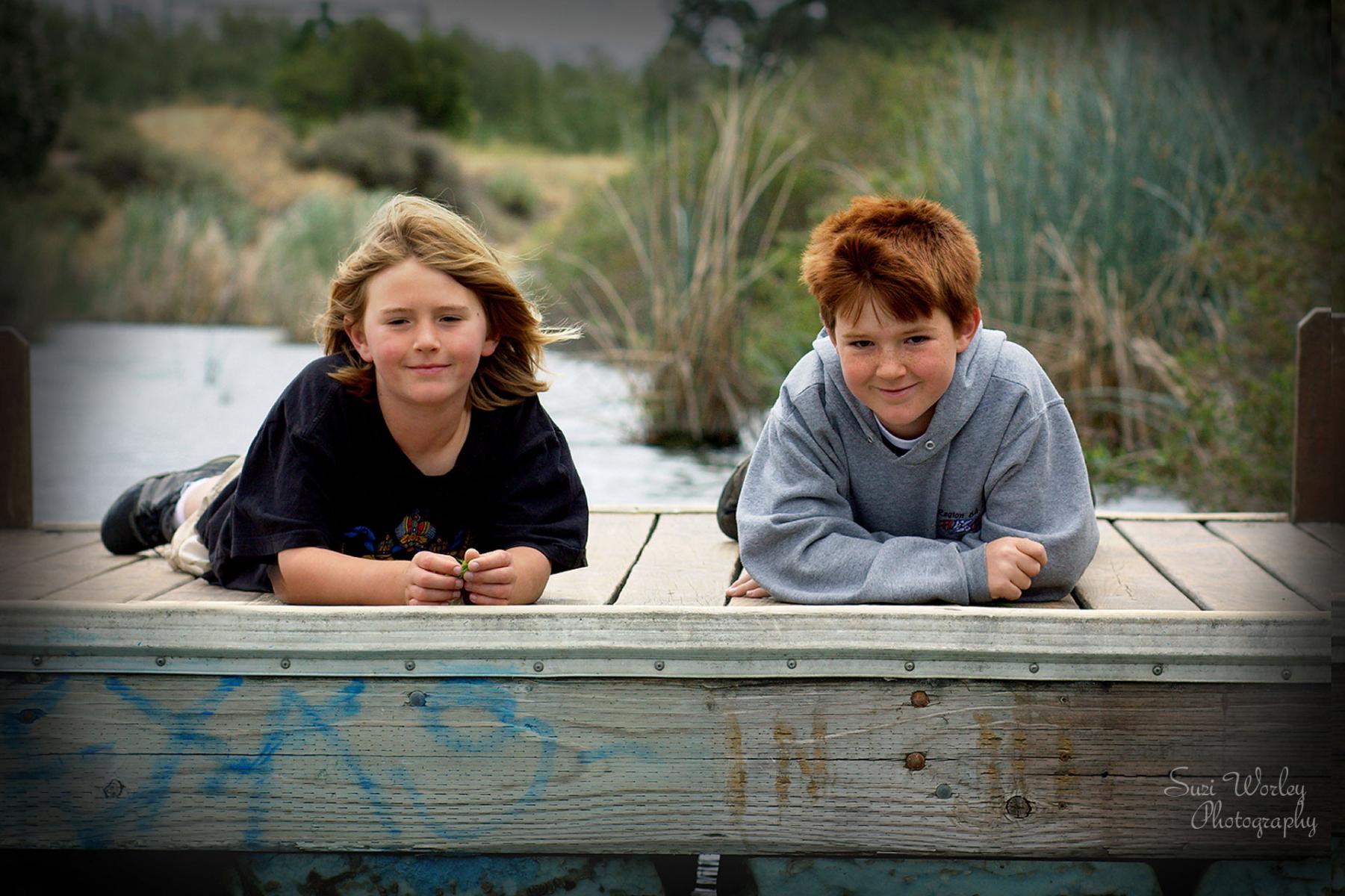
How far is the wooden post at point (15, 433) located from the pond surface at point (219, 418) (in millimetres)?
43

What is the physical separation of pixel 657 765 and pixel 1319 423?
72.8 inches

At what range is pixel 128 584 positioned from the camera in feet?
8.22

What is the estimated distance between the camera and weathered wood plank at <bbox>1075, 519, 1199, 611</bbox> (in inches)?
88.5

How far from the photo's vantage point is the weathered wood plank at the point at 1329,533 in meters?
2.83

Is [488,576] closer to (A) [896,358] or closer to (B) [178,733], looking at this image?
(B) [178,733]

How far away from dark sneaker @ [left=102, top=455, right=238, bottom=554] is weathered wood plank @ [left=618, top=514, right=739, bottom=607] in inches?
38.2

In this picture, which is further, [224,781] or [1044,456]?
[1044,456]

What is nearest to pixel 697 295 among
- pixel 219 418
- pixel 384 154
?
pixel 219 418

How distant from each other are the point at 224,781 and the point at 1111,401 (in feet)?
15.8

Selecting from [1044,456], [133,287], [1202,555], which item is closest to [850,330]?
[1044,456]

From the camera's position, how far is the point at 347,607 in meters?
2.05

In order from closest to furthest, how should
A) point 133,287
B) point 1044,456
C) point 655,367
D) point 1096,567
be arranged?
point 1044,456, point 1096,567, point 655,367, point 133,287

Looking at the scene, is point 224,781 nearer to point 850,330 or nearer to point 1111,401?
point 850,330

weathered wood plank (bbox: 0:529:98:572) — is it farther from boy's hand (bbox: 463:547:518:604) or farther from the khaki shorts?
boy's hand (bbox: 463:547:518:604)
